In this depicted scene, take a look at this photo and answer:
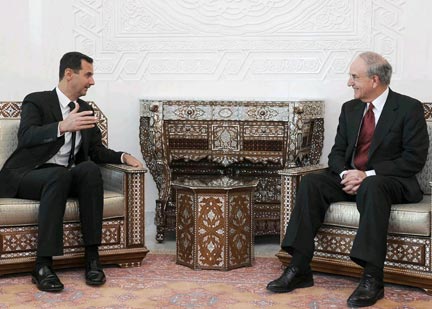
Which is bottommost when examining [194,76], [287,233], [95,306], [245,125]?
[95,306]

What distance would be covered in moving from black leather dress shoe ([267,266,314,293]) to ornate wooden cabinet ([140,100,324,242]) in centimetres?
132

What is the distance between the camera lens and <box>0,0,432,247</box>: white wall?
580 centimetres

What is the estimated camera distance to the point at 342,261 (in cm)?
443

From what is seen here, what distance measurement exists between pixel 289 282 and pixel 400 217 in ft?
2.26

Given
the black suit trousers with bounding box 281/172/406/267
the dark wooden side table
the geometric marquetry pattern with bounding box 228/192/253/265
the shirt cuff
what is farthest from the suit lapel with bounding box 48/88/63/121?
the shirt cuff

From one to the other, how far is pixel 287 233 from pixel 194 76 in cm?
215

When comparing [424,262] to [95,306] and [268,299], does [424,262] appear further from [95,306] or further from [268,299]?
[95,306]

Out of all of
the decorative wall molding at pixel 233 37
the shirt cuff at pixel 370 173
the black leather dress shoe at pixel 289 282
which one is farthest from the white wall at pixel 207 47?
the black leather dress shoe at pixel 289 282

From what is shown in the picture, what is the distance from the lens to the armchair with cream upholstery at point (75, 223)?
4.41 m

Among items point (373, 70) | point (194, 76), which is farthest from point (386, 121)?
point (194, 76)

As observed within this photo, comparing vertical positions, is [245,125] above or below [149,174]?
above

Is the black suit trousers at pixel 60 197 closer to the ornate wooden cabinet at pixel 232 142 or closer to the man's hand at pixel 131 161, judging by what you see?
the man's hand at pixel 131 161

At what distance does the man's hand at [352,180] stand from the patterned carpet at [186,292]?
53 centimetres

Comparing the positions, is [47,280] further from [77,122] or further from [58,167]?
[77,122]
